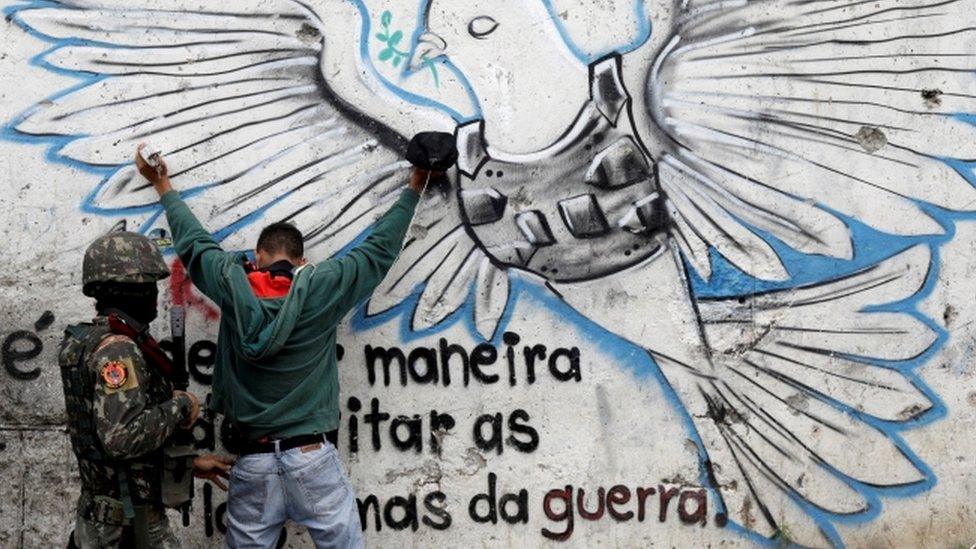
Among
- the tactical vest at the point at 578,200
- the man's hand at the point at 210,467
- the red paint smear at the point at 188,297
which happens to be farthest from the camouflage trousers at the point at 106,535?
the tactical vest at the point at 578,200

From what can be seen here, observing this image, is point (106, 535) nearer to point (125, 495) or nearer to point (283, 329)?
point (125, 495)

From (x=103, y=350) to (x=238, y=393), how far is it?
562mm

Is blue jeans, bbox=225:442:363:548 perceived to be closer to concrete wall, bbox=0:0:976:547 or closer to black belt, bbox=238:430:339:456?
black belt, bbox=238:430:339:456

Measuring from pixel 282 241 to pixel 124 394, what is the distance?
0.83m

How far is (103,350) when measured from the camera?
13.0 feet

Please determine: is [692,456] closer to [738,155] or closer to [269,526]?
[738,155]

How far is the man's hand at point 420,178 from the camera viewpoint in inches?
184

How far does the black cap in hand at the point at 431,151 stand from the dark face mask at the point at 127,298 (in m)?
1.16

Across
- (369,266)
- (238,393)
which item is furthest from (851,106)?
(238,393)

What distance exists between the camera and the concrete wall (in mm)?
4883

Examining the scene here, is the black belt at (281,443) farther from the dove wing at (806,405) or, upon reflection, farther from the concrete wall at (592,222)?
the dove wing at (806,405)

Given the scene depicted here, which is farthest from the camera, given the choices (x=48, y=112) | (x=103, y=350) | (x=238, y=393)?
(x=48, y=112)

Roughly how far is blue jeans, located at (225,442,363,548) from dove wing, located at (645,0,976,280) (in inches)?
68.4

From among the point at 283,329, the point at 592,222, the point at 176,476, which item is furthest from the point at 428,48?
the point at 176,476
